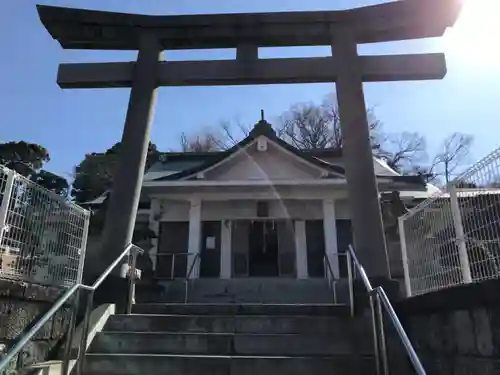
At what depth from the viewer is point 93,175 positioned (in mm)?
22016

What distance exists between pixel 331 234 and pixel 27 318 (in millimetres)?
9464

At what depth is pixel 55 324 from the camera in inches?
A: 160

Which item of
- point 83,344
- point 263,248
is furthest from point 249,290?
point 83,344

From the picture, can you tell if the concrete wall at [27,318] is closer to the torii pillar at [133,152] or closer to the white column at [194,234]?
the torii pillar at [133,152]

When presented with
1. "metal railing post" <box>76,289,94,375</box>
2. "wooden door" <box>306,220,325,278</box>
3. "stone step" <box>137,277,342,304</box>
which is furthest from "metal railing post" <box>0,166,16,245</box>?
"wooden door" <box>306,220,325,278</box>

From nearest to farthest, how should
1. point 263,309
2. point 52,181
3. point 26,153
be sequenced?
1. point 263,309
2. point 26,153
3. point 52,181

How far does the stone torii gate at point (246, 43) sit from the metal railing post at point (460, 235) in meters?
2.92

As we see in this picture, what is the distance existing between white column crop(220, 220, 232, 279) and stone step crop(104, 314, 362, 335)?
7.13 meters

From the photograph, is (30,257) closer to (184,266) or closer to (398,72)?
(398,72)

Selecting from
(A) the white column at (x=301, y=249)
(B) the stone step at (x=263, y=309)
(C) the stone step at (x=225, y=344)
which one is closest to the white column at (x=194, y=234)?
(A) the white column at (x=301, y=249)

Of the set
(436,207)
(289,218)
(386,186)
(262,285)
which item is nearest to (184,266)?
(262,285)

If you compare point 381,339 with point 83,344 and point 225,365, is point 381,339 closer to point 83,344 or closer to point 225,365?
point 225,365

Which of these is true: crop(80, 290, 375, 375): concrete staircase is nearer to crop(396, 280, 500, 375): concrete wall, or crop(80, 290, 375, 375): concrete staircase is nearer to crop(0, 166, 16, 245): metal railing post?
crop(396, 280, 500, 375): concrete wall

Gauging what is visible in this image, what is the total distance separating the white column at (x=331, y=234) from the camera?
38.8 feet
